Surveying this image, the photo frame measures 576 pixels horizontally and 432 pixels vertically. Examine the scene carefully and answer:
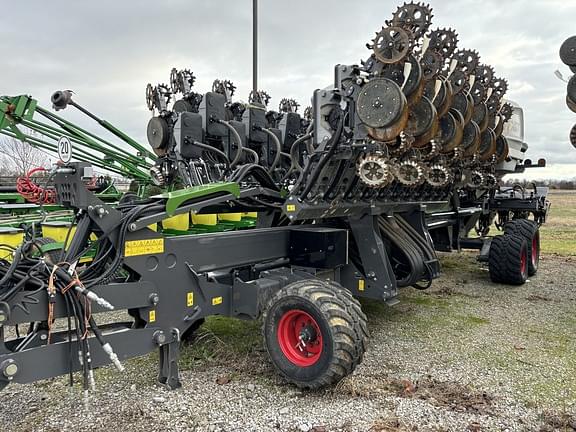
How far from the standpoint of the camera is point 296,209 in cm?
466

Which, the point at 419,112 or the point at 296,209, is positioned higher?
the point at 419,112

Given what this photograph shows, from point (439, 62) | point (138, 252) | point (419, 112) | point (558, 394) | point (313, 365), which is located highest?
point (439, 62)

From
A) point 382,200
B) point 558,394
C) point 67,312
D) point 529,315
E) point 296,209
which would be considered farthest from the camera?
point 529,315

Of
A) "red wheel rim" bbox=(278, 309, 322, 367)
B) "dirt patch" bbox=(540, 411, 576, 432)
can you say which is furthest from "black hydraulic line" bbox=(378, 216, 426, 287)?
"dirt patch" bbox=(540, 411, 576, 432)

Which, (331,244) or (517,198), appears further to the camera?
(517,198)


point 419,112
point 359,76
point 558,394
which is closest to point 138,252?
point 359,76

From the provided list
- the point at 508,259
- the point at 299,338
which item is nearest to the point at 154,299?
the point at 299,338

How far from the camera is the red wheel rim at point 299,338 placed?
403 cm

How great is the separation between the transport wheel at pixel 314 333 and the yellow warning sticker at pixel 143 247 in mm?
1014

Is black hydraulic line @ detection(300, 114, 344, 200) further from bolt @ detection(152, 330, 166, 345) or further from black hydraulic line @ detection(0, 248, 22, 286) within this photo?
black hydraulic line @ detection(0, 248, 22, 286)

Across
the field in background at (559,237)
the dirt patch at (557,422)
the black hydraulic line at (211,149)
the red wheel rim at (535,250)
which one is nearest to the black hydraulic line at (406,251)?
the dirt patch at (557,422)

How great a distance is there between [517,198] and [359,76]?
5.81 metres

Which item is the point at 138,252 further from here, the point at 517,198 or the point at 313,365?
the point at 517,198

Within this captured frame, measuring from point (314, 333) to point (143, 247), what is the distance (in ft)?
4.77
